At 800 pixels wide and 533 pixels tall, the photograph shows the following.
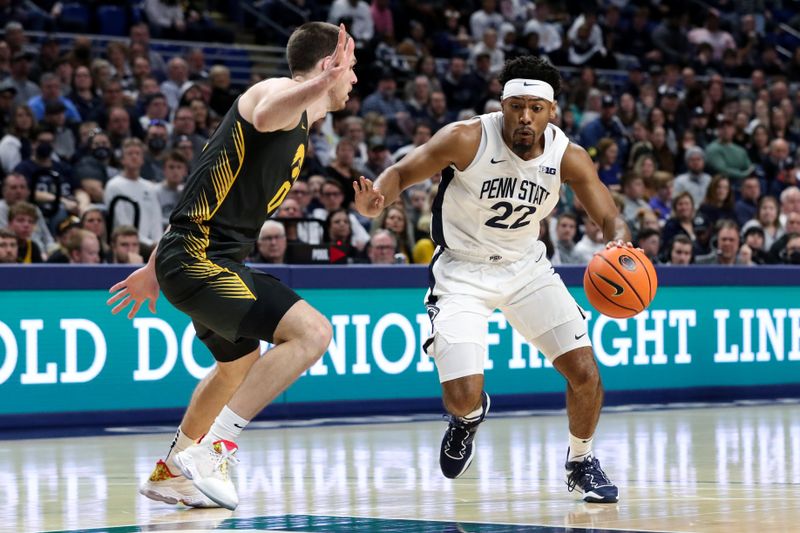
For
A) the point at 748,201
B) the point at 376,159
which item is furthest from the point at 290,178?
the point at 748,201

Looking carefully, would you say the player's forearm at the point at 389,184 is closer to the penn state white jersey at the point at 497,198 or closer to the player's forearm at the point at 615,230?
the penn state white jersey at the point at 497,198

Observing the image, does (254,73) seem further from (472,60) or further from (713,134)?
(713,134)

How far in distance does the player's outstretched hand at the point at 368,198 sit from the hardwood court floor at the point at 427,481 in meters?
1.41

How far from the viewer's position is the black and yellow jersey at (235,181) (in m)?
6.63

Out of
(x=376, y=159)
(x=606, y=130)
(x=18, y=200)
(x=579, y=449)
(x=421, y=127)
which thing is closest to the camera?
(x=579, y=449)

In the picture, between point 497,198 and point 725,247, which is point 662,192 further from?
point 497,198

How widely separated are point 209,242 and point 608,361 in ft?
25.2

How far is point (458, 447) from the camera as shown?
7.52m

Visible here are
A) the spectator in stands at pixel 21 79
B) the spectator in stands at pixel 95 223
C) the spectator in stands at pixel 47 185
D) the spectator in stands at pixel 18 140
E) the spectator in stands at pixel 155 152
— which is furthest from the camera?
the spectator in stands at pixel 21 79

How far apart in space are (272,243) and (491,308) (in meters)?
5.30

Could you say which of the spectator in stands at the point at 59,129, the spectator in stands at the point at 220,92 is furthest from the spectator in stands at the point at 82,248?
the spectator in stands at the point at 220,92

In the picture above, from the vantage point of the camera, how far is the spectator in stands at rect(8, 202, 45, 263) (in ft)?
40.4

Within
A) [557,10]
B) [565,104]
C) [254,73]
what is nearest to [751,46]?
[557,10]

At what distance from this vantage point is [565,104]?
2092cm
